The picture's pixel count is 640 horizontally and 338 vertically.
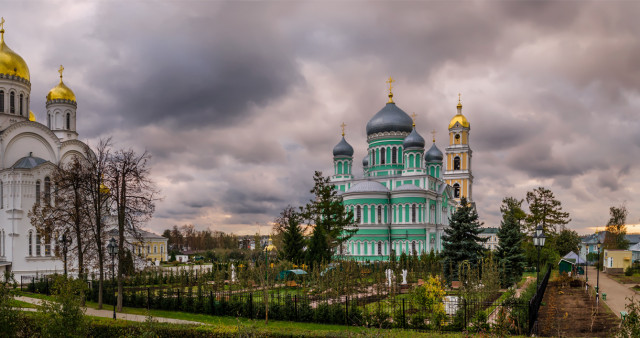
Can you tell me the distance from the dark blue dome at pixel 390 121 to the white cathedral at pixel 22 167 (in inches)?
1275

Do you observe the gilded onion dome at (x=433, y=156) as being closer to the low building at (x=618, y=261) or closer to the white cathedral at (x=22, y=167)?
the low building at (x=618, y=261)

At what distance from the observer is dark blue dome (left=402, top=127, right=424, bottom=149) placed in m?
51.9

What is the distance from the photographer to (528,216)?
45.9 meters

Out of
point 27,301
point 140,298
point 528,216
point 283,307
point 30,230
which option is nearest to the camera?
point 283,307

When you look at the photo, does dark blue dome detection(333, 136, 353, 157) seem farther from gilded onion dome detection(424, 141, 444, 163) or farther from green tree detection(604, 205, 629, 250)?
green tree detection(604, 205, 629, 250)

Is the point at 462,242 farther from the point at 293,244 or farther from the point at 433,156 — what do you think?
the point at 433,156

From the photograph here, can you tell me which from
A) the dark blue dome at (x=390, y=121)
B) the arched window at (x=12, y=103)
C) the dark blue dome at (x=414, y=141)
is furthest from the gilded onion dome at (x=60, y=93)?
the dark blue dome at (x=414, y=141)

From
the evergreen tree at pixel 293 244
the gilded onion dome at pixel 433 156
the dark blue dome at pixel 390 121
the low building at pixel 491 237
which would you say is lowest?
the low building at pixel 491 237

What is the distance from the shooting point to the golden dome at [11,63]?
3688 cm

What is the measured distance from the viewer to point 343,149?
58.0m

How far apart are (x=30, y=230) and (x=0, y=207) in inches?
119

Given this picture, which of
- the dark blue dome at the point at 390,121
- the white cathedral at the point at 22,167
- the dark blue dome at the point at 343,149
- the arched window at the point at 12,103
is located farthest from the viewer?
the dark blue dome at the point at 343,149

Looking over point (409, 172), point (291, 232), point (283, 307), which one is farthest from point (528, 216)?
point (283, 307)

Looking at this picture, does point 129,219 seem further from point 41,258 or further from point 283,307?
point 41,258
